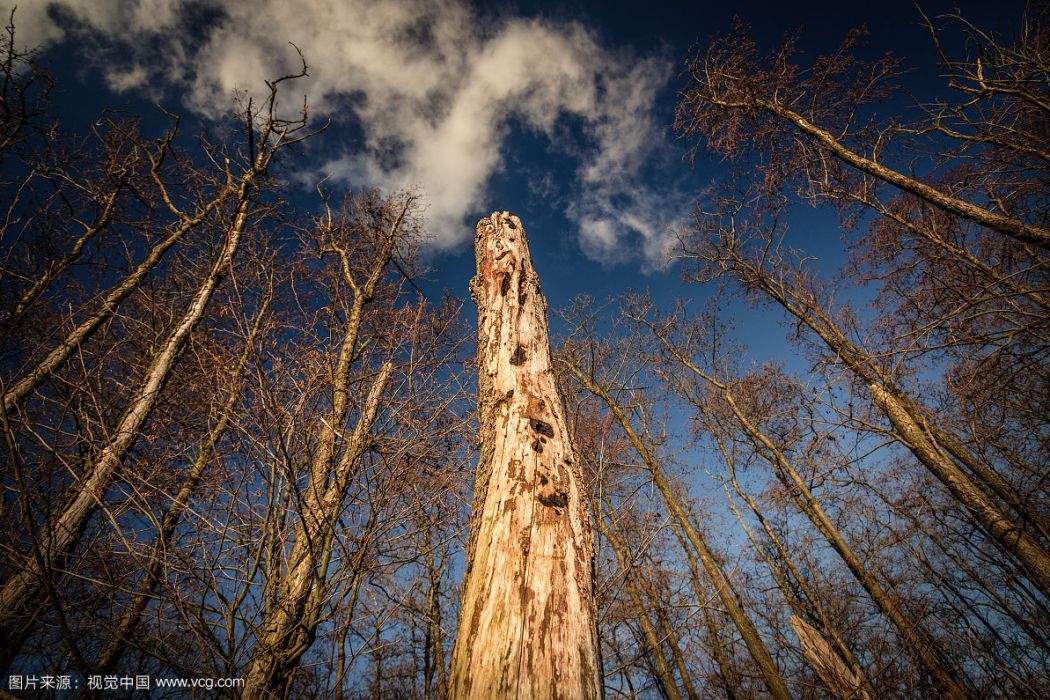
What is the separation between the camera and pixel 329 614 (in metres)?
2.41

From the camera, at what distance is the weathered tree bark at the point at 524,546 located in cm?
128

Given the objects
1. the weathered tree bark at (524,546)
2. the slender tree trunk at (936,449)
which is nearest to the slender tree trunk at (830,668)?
the slender tree trunk at (936,449)

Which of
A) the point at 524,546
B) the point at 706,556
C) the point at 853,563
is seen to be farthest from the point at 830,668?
the point at 524,546

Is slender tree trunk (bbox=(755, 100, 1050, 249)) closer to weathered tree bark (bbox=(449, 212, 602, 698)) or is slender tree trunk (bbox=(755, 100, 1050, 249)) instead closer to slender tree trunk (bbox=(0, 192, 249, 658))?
weathered tree bark (bbox=(449, 212, 602, 698))

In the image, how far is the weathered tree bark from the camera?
4.19ft

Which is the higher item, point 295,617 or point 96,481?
point 96,481

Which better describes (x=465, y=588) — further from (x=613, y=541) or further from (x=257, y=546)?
(x=613, y=541)

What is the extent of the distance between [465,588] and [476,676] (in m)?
0.34

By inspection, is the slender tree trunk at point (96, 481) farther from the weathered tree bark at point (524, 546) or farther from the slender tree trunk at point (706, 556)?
the slender tree trunk at point (706, 556)

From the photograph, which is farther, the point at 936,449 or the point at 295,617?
the point at 936,449

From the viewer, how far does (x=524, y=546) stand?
5.09 ft

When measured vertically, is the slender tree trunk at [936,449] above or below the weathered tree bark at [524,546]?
above

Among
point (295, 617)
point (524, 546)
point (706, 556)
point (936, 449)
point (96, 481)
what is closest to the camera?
point (524, 546)

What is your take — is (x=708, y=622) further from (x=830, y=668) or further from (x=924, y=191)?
(x=924, y=191)
